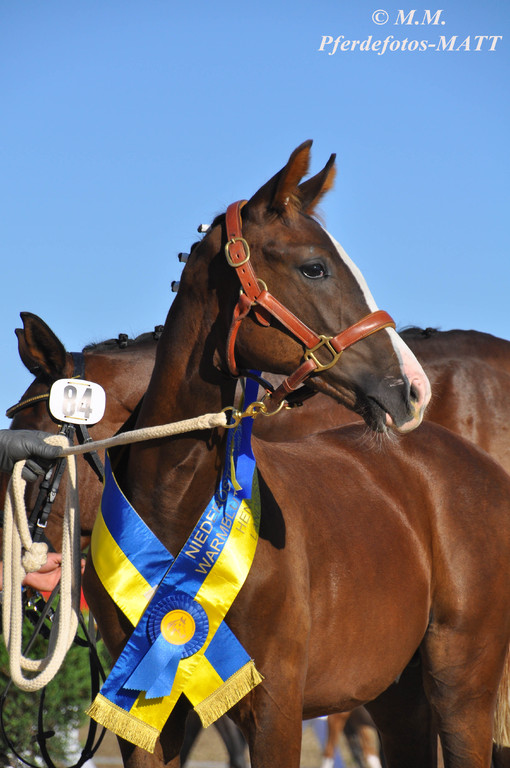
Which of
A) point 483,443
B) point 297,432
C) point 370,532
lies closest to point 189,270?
point 370,532

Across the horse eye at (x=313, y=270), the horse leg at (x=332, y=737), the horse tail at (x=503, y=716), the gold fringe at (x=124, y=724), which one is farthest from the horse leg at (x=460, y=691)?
the horse leg at (x=332, y=737)

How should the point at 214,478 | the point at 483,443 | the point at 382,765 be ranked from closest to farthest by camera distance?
the point at 214,478, the point at 483,443, the point at 382,765

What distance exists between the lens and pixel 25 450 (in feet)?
10.3

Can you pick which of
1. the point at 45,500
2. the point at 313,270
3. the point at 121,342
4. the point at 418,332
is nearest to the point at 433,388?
the point at 418,332

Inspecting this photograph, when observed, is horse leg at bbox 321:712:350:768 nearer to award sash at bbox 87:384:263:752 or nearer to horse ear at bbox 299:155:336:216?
award sash at bbox 87:384:263:752

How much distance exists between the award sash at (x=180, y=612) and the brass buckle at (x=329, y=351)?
0.43m

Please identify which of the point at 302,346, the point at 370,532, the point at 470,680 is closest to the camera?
the point at 302,346

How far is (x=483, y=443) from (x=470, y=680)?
2141 mm

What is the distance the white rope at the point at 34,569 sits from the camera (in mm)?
3074

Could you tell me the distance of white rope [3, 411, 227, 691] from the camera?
121 inches

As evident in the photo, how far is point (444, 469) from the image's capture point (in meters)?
4.17

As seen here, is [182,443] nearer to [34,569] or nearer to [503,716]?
[34,569]

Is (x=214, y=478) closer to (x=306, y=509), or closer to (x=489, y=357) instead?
(x=306, y=509)

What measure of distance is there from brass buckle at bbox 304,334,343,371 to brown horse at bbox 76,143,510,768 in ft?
0.09
